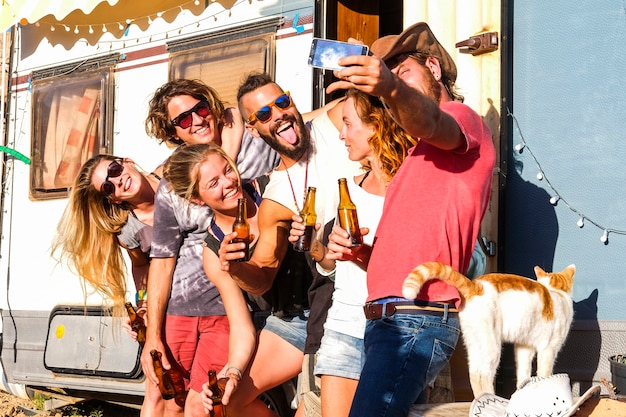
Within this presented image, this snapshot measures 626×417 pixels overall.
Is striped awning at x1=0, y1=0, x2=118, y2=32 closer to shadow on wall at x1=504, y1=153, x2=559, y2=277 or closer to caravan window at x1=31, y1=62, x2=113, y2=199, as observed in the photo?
caravan window at x1=31, y1=62, x2=113, y2=199

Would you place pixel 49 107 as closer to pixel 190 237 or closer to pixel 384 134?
pixel 190 237

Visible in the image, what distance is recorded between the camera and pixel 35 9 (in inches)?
239

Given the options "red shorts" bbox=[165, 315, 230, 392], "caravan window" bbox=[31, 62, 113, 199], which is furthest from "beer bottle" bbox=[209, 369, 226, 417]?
"caravan window" bbox=[31, 62, 113, 199]

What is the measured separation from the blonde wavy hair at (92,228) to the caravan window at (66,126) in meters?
1.02

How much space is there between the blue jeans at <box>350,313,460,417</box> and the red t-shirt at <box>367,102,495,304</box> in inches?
3.9

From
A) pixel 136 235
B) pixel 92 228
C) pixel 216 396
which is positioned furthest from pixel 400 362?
pixel 92 228

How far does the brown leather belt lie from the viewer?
2.87 metres

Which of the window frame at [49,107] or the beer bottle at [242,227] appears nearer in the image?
the beer bottle at [242,227]

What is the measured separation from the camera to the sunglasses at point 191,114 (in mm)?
4836

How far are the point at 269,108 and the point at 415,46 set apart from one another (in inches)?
39.0

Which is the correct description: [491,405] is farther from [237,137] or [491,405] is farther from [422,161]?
[237,137]

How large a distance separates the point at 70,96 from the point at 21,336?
70.9 inches

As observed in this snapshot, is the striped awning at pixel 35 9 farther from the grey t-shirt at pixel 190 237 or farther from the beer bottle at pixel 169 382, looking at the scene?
the beer bottle at pixel 169 382

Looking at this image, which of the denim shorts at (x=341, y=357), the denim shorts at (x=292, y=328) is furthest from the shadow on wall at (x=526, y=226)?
the denim shorts at (x=341, y=357)
